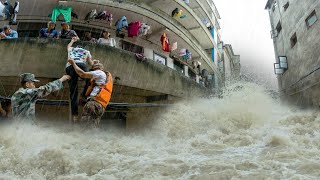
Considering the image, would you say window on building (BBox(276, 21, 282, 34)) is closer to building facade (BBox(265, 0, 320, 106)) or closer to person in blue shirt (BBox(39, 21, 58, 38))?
building facade (BBox(265, 0, 320, 106))

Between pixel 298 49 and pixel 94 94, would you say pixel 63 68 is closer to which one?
pixel 94 94

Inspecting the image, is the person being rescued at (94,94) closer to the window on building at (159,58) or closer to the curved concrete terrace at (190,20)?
the window on building at (159,58)

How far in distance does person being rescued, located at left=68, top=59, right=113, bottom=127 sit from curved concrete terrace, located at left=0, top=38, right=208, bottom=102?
133 inches

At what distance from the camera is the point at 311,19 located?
13.2m

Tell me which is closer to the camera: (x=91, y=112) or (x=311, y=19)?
(x=91, y=112)

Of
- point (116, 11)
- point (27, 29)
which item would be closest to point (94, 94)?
point (116, 11)

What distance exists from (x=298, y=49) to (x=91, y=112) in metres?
13.8

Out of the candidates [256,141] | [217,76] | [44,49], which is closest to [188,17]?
[217,76]

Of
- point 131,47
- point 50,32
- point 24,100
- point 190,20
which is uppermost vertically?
point 190,20

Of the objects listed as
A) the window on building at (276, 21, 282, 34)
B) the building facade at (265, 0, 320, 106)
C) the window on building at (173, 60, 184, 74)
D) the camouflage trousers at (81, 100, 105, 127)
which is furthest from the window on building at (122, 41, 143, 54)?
the window on building at (276, 21, 282, 34)

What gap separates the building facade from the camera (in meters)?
12.5

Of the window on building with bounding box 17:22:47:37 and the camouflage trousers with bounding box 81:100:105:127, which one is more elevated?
the window on building with bounding box 17:22:47:37

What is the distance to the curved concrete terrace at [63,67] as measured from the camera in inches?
298

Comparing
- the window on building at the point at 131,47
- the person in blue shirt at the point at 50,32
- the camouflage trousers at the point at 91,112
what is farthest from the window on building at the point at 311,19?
the camouflage trousers at the point at 91,112
